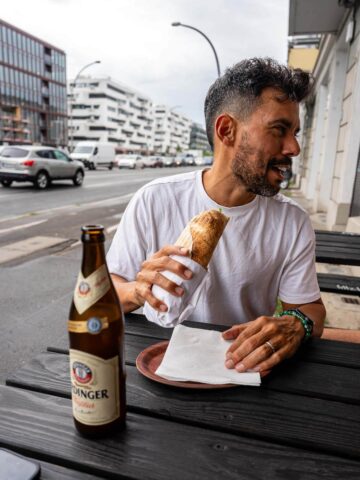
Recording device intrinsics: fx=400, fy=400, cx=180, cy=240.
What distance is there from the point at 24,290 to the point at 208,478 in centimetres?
416

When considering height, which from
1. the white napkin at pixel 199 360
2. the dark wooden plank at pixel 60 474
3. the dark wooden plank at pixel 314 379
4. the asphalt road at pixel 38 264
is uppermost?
the white napkin at pixel 199 360

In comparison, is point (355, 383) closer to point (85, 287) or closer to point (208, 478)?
point (208, 478)

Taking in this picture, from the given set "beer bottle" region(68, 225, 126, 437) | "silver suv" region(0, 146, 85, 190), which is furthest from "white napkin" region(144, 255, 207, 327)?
"silver suv" region(0, 146, 85, 190)

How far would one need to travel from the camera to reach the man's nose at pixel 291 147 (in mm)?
1594

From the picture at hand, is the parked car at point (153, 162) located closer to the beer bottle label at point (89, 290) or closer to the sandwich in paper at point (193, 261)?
the sandwich in paper at point (193, 261)

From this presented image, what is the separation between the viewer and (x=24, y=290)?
4.54 m

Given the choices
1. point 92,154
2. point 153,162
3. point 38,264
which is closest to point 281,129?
point 38,264

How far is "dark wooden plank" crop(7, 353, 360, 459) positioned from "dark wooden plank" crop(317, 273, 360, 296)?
193 cm

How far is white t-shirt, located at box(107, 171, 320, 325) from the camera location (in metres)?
1.71

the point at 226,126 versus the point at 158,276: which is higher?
the point at 226,126

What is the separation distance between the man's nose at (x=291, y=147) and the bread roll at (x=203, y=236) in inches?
20.9

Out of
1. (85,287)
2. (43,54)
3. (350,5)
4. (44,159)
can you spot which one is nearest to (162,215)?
(85,287)

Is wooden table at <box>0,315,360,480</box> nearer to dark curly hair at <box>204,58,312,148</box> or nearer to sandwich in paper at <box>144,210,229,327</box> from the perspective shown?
sandwich in paper at <box>144,210,229,327</box>

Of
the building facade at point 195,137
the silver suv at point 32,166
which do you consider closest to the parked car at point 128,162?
the silver suv at point 32,166
